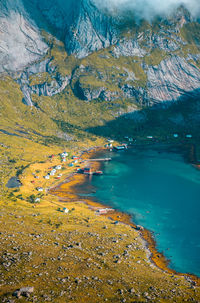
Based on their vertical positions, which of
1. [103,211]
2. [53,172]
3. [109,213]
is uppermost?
[53,172]

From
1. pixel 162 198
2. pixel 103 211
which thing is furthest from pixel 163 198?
pixel 103 211

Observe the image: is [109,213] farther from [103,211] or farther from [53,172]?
[53,172]

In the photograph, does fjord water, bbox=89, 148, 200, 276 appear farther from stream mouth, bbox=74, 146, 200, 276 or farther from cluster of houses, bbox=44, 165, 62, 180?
cluster of houses, bbox=44, 165, 62, 180

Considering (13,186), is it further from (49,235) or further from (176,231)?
(176,231)

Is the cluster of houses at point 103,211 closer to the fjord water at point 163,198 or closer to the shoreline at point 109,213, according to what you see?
the shoreline at point 109,213

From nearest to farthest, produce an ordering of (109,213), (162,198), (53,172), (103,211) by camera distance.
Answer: (109,213) → (103,211) → (162,198) → (53,172)

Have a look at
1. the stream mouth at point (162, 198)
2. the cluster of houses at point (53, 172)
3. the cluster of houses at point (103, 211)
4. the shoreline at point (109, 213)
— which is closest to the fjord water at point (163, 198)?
the stream mouth at point (162, 198)
